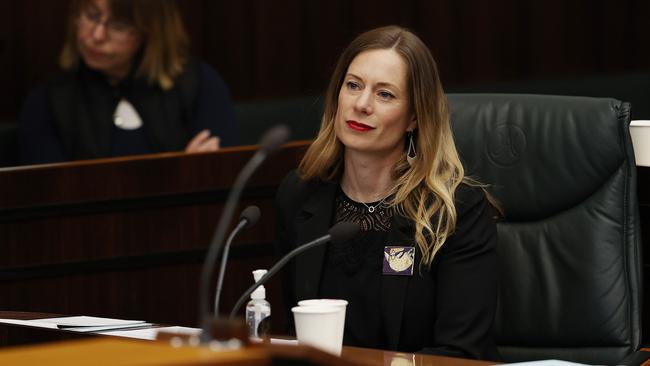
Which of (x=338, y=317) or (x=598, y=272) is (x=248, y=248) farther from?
(x=338, y=317)

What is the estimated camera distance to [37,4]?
495 centimetres

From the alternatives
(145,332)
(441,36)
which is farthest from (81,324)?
(441,36)

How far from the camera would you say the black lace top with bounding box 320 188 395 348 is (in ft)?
9.16

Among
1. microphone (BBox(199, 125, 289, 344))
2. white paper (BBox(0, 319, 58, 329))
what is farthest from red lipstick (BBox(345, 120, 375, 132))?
microphone (BBox(199, 125, 289, 344))

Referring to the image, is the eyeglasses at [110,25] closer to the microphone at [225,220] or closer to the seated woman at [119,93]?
the seated woman at [119,93]

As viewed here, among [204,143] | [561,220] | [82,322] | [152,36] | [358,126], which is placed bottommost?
[82,322]

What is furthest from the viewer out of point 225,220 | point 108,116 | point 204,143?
point 108,116

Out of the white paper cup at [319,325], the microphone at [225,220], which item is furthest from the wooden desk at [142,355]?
the white paper cup at [319,325]

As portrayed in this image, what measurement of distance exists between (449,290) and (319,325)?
0.59m

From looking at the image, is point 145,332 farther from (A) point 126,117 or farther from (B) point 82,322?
(A) point 126,117

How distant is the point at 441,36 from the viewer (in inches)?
216

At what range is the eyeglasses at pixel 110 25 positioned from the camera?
165 inches

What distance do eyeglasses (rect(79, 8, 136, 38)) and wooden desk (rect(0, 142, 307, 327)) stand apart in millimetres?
817

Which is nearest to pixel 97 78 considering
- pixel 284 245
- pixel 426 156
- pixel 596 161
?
pixel 284 245
